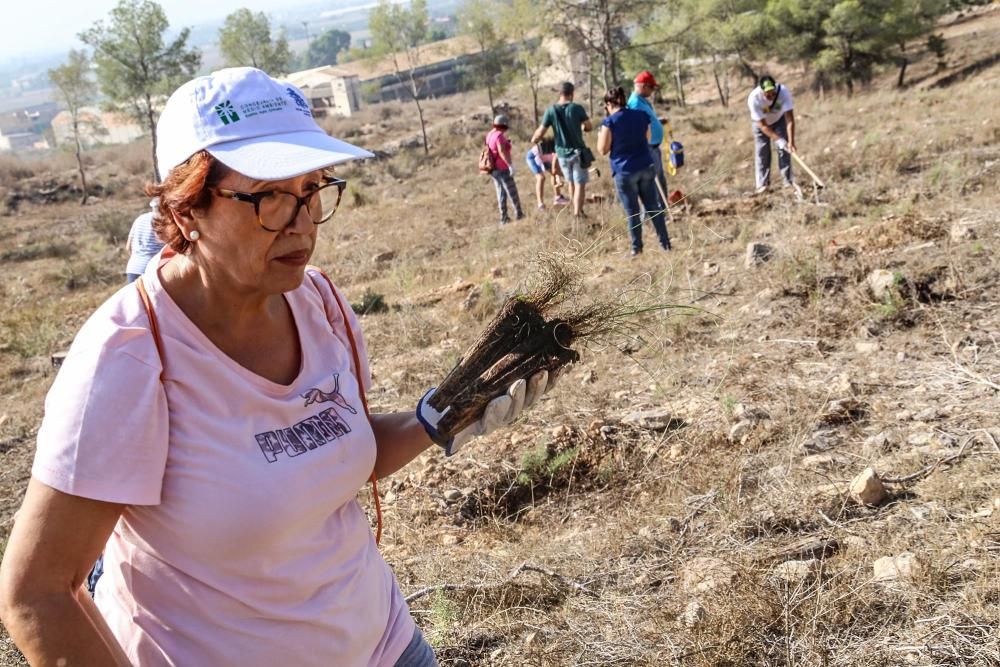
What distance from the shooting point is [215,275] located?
1378 millimetres

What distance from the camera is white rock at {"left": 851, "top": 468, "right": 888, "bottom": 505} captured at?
284 cm

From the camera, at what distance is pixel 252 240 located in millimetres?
1351

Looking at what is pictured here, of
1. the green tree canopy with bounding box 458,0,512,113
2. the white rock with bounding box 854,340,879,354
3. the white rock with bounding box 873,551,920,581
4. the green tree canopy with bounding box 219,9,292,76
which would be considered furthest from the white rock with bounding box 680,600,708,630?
the green tree canopy with bounding box 219,9,292,76

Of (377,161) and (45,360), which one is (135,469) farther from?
(377,161)

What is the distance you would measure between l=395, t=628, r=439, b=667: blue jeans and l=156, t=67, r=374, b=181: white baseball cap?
92 cm

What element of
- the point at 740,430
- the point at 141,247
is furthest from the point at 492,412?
the point at 141,247

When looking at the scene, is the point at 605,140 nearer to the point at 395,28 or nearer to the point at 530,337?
Answer: the point at 530,337

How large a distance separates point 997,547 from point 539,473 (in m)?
1.75

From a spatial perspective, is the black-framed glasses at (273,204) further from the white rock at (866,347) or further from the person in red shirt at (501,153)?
the person in red shirt at (501,153)

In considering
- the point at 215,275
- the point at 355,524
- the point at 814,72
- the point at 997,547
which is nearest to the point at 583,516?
the point at 997,547

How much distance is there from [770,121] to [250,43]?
4490 centimetres

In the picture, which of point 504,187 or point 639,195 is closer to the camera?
point 639,195

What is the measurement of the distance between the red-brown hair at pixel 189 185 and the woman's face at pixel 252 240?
0.04ft

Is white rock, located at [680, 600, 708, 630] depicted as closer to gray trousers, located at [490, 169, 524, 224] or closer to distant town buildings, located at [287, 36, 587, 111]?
gray trousers, located at [490, 169, 524, 224]
